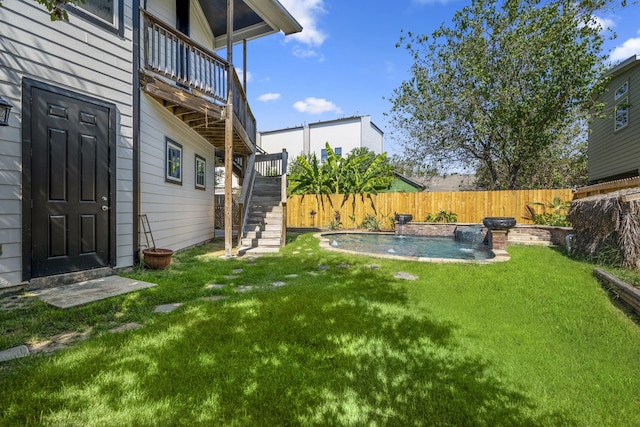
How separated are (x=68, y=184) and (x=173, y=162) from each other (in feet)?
9.92

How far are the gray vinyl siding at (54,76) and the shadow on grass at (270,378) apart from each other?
2500 mm

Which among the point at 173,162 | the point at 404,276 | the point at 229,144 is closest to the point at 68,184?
the point at 173,162

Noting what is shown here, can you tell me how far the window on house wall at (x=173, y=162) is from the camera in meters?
6.59

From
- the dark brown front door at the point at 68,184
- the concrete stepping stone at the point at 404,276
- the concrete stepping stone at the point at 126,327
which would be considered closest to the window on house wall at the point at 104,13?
the dark brown front door at the point at 68,184

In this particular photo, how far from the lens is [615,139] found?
11.3 meters

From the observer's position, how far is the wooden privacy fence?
1155cm

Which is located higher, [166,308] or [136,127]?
[136,127]

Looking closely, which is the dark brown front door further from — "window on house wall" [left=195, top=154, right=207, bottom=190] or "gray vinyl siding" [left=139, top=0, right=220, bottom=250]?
"window on house wall" [left=195, top=154, right=207, bottom=190]

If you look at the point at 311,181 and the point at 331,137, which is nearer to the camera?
the point at 311,181

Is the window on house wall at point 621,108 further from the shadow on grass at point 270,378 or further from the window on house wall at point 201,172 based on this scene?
the window on house wall at point 201,172

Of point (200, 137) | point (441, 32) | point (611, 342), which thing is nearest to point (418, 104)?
point (441, 32)

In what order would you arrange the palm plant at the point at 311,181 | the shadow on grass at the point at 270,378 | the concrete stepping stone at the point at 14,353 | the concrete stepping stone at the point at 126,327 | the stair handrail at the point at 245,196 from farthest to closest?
the palm plant at the point at 311,181 < the stair handrail at the point at 245,196 < the concrete stepping stone at the point at 126,327 < the concrete stepping stone at the point at 14,353 < the shadow on grass at the point at 270,378

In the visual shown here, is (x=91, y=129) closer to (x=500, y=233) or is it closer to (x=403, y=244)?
(x=500, y=233)

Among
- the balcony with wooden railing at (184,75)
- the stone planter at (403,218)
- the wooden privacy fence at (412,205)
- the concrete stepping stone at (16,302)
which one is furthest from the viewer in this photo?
the stone planter at (403,218)
